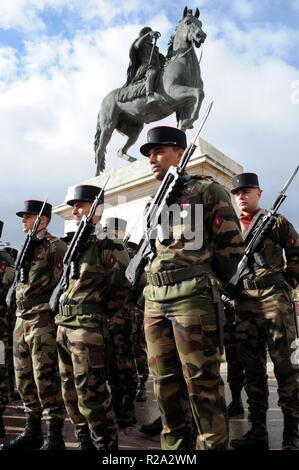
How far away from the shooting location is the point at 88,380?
2.74 meters

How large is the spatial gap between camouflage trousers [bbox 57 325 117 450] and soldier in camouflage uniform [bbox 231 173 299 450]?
3.65 ft

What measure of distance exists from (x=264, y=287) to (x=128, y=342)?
174 cm

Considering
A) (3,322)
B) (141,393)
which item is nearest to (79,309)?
(3,322)

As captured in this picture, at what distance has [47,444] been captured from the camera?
322 centimetres

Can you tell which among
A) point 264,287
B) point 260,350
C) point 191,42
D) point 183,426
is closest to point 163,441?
point 183,426

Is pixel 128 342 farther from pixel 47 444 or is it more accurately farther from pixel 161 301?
pixel 161 301

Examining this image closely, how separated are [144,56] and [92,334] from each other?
805 cm

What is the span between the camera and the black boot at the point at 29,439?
334 cm

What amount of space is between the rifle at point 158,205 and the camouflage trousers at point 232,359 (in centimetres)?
191

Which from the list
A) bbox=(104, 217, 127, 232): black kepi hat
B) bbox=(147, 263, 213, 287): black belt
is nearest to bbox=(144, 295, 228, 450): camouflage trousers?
bbox=(147, 263, 213, 287): black belt

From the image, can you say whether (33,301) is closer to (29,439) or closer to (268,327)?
(29,439)

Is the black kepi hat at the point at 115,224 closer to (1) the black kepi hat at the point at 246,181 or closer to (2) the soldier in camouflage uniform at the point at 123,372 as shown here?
(2) the soldier in camouflage uniform at the point at 123,372

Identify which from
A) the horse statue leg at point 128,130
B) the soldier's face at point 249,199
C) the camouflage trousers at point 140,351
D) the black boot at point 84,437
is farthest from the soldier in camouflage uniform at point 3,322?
the horse statue leg at point 128,130

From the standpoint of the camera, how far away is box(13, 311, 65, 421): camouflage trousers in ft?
11.2
